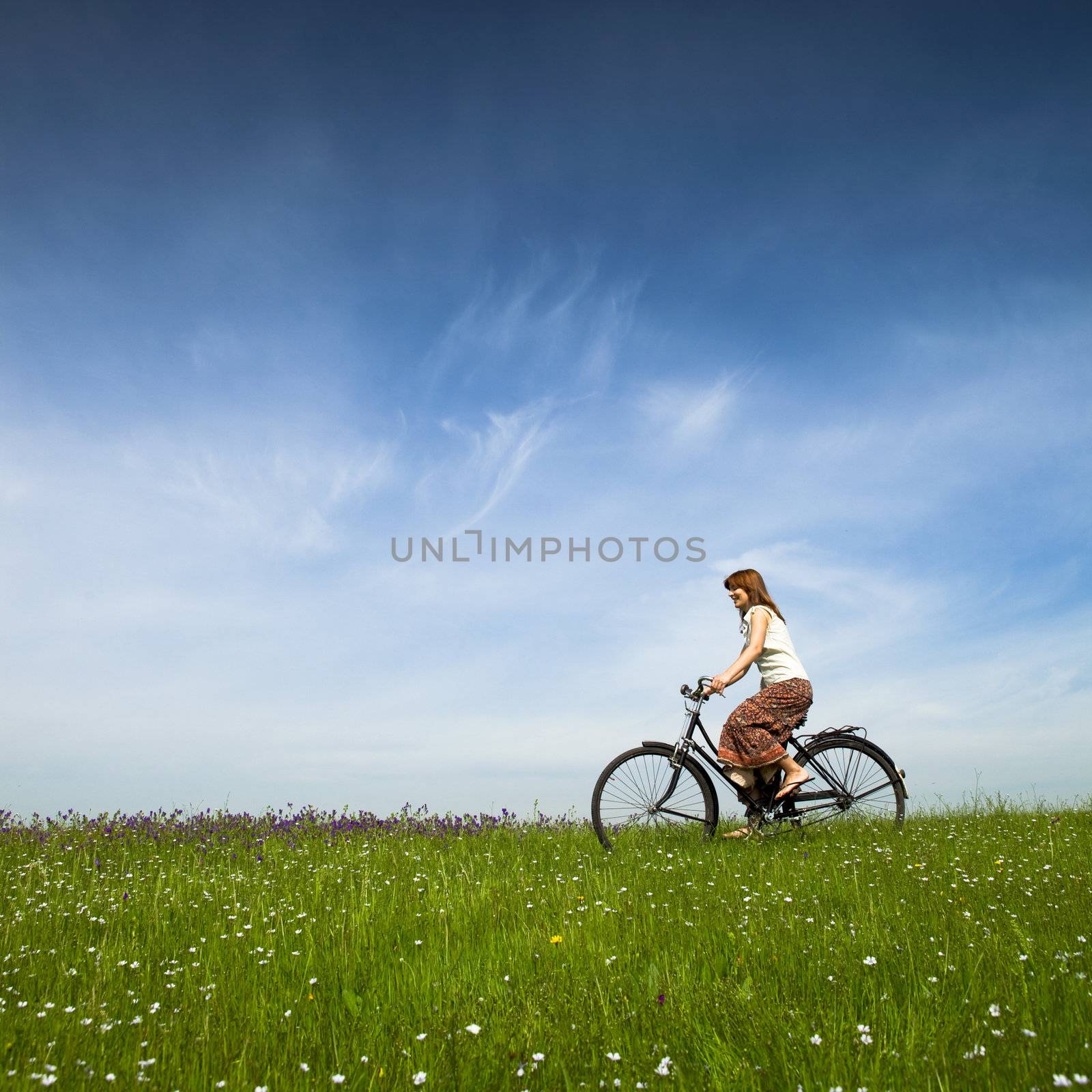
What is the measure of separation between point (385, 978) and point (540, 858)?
449 cm

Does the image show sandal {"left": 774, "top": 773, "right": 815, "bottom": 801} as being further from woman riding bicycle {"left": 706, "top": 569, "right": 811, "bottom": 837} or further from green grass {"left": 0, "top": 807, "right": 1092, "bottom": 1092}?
green grass {"left": 0, "top": 807, "right": 1092, "bottom": 1092}

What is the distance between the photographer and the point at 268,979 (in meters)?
5.20

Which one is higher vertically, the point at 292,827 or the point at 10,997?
the point at 292,827

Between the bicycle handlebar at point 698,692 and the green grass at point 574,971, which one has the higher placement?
the bicycle handlebar at point 698,692

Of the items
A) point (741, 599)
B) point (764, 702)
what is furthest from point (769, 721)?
point (741, 599)

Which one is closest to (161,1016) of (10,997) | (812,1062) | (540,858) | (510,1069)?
(10,997)

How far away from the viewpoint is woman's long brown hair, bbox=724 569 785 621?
381 inches

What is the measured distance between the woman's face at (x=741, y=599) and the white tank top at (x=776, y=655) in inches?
3.4

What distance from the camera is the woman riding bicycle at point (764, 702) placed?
9.44m

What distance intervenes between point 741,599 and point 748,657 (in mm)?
737

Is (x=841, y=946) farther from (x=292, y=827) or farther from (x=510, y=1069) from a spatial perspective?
(x=292, y=827)

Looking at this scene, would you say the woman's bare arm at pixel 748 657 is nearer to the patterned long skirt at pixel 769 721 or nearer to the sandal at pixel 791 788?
the patterned long skirt at pixel 769 721

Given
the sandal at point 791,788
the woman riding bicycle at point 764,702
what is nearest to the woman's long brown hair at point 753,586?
the woman riding bicycle at point 764,702

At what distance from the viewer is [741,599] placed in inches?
384
